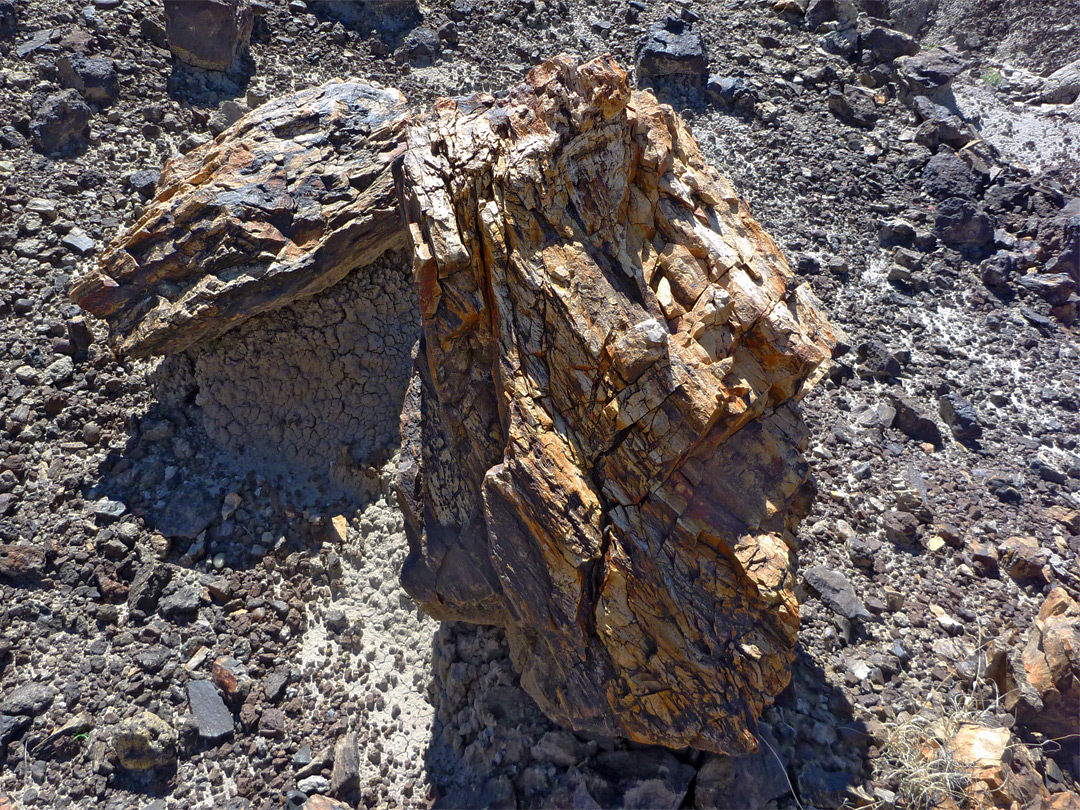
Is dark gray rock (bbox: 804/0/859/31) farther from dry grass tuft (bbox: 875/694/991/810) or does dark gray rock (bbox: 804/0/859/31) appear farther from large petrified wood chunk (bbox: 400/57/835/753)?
dry grass tuft (bbox: 875/694/991/810)

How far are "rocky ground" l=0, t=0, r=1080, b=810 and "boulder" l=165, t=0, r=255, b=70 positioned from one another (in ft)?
0.58

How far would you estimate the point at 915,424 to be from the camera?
234 inches

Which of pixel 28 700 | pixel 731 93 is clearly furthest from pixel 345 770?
pixel 731 93

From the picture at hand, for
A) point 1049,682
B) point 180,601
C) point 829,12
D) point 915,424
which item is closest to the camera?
point 1049,682

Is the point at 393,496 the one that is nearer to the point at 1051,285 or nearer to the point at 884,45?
the point at 1051,285

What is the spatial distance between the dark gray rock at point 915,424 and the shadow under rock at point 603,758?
2529 millimetres

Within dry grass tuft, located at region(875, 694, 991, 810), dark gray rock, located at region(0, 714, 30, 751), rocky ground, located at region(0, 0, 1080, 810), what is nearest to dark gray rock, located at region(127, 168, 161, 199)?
rocky ground, located at region(0, 0, 1080, 810)

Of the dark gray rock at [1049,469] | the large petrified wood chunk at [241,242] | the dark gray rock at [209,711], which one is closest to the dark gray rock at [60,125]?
the large petrified wood chunk at [241,242]

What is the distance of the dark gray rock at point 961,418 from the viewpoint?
6.00 metres

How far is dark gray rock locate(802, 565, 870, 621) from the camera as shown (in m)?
4.71

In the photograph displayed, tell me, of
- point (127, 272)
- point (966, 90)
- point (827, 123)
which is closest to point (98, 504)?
point (127, 272)

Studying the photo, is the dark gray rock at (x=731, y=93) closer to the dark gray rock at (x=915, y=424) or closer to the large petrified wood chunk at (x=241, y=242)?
the dark gray rock at (x=915, y=424)

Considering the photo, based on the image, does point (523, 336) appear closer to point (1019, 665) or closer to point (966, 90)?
point (1019, 665)

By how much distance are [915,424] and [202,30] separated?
8170 millimetres
